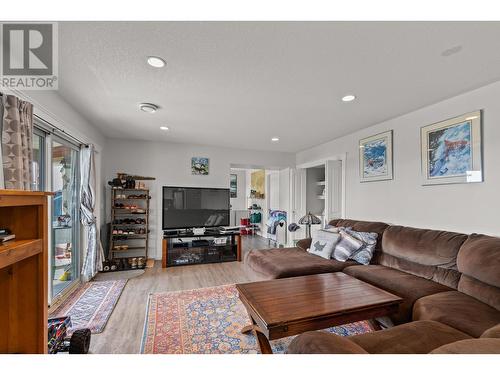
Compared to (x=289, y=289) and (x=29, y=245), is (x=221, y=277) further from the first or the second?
(x=29, y=245)

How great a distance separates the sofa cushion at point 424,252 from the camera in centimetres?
211

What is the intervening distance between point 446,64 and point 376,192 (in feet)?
6.18

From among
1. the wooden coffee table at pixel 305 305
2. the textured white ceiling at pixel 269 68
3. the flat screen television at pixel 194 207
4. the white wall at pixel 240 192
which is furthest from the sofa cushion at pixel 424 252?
the white wall at pixel 240 192

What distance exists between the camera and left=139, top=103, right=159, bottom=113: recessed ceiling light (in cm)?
259

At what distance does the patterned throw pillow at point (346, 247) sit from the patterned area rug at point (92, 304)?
2591 millimetres

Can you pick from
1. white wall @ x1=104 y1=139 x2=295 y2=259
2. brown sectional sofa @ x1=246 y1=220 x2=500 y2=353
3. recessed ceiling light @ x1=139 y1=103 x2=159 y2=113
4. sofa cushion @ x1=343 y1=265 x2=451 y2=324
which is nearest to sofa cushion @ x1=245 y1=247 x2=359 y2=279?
brown sectional sofa @ x1=246 y1=220 x2=500 y2=353

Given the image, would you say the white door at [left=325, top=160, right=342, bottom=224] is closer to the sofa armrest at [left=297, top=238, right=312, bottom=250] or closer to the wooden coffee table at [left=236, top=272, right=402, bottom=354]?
the sofa armrest at [left=297, top=238, right=312, bottom=250]

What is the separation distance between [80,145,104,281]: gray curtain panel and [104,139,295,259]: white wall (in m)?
0.98

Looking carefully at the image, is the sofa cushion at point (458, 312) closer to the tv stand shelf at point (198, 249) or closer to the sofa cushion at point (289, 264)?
the sofa cushion at point (289, 264)

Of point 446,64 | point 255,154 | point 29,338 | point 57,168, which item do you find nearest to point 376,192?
point 446,64

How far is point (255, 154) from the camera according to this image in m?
5.09

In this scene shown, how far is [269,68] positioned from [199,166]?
3.09 metres

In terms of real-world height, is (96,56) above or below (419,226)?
above
